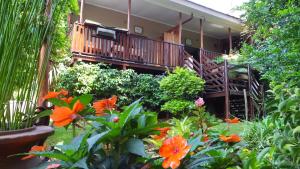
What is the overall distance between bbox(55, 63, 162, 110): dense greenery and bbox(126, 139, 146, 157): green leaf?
693cm

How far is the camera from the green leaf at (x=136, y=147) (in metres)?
0.71

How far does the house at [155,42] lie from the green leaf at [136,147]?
638 centimetres

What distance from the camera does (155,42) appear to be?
1002 cm

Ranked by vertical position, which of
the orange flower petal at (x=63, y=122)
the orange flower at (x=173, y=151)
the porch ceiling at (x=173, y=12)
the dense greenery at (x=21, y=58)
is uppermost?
the porch ceiling at (x=173, y=12)

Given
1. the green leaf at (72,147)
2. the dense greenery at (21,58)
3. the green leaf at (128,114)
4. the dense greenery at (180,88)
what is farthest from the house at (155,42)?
the green leaf at (72,147)

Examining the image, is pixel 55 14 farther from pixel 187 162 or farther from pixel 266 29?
pixel 266 29

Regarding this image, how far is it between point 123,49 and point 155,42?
4.43 ft

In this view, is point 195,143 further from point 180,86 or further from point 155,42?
point 155,42

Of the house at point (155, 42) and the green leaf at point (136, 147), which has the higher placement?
the house at point (155, 42)

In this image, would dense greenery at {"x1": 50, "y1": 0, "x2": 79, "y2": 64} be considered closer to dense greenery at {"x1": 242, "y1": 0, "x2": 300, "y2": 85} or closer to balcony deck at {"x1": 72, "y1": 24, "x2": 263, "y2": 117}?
dense greenery at {"x1": 242, "y1": 0, "x2": 300, "y2": 85}

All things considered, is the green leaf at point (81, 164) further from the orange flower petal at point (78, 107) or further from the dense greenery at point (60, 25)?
the dense greenery at point (60, 25)

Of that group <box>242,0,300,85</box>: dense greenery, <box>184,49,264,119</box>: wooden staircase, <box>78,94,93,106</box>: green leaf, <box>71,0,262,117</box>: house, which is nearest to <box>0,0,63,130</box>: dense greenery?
<box>78,94,93,106</box>: green leaf

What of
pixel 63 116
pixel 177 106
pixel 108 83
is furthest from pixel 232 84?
pixel 63 116

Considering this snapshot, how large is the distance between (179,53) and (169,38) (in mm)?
1506
